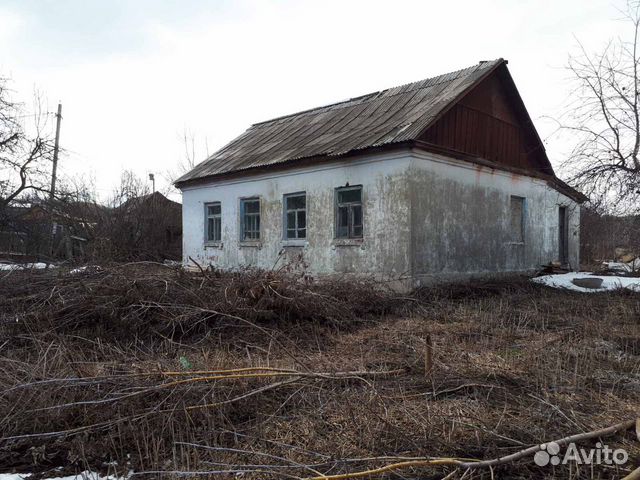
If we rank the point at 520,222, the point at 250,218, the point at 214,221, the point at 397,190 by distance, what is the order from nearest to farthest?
the point at 397,190, the point at 520,222, the point at 250,218, the point at 214,221

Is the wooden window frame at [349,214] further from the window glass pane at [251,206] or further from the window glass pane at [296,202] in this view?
the window glass pane at [251,206]

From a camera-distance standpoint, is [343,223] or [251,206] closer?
[343,223]

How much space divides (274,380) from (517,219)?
39.9 ft

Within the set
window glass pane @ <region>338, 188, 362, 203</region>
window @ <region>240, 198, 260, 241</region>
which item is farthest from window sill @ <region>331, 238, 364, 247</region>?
window @ <region>240, 198, 260, 241</region>

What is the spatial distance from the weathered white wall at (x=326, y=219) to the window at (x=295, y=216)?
7.1 inches

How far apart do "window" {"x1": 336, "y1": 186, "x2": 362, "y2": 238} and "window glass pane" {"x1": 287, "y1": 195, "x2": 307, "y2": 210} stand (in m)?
1.21

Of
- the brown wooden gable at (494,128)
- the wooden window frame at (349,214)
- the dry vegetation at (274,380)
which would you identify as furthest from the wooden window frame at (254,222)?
the dry vegetation at (274,380)

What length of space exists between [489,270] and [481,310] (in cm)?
460

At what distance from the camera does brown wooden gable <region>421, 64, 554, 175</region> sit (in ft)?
38.6

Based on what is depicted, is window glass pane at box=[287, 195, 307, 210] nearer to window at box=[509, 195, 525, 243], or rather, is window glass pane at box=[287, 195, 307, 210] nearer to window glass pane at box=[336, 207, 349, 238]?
window glass pane at box=[336, 207, 349, 238]

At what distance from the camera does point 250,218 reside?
14672 mm

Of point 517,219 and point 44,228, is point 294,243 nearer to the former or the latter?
point 517,219

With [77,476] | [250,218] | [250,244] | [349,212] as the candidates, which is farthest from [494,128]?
[77,476]

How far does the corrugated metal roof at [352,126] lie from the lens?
11.4 meters
